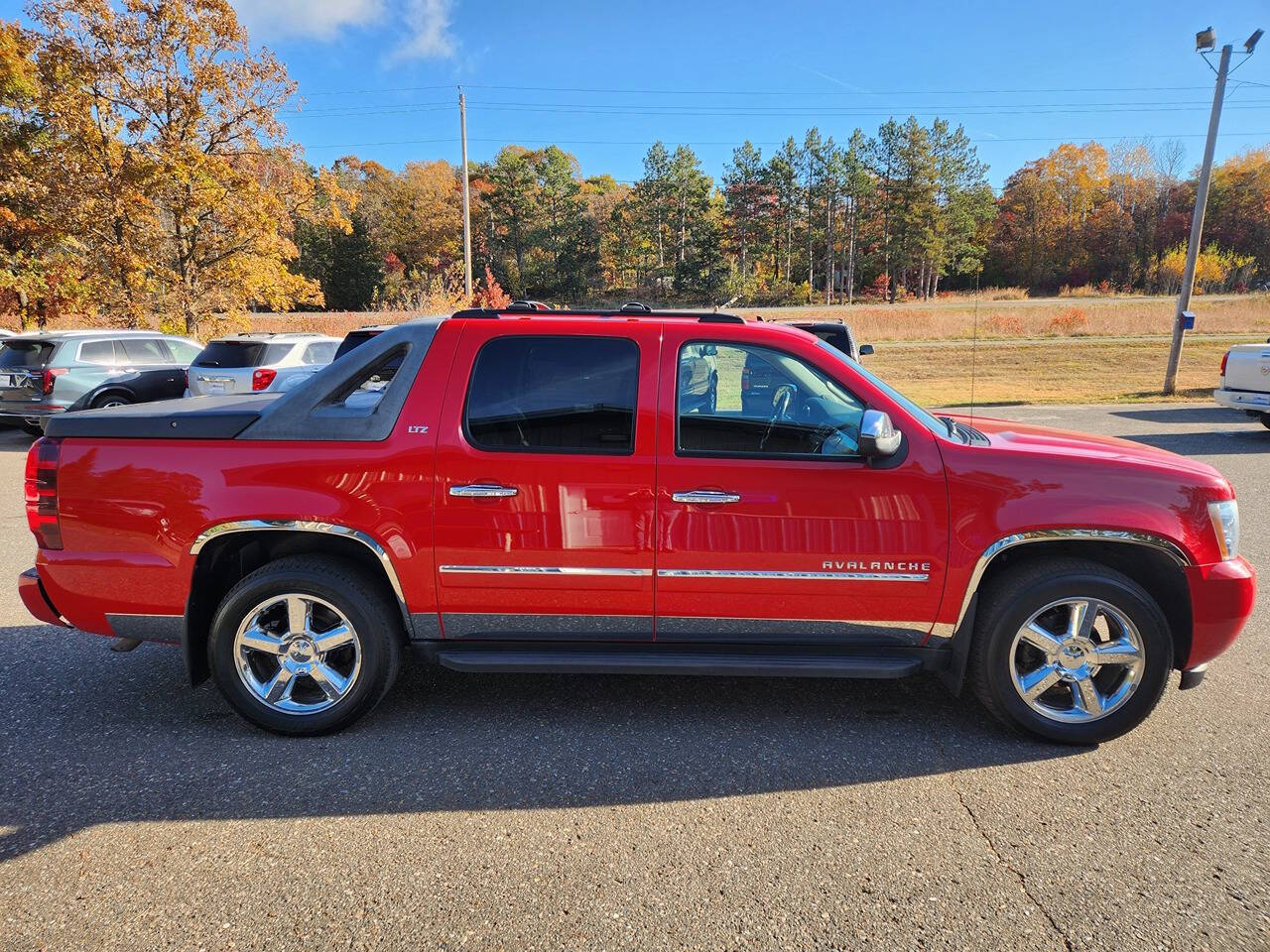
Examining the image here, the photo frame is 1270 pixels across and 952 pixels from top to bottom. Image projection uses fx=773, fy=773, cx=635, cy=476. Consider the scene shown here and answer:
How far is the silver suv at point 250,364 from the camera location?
10766mm

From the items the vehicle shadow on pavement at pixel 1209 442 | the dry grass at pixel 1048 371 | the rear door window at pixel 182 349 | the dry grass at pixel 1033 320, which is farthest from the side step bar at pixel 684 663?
the dry grass at pixel 1033 320

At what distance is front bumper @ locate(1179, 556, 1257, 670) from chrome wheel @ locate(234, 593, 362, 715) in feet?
11.9

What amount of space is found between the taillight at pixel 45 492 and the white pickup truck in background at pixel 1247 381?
14452mm

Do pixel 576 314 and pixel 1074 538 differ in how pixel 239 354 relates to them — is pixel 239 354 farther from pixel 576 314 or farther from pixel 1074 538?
pixel 1074 538

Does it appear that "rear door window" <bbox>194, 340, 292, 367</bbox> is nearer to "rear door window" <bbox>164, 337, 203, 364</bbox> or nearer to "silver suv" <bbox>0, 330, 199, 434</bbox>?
"silver suv" <bbox>0, 330, 199, 434</bbox>

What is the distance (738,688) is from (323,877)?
2.13 m

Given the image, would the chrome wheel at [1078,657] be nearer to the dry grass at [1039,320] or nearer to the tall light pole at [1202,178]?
the tall light pole at [1202,178]

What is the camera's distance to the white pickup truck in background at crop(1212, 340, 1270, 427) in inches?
455

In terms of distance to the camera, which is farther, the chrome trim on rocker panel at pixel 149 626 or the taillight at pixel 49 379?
the taillight at pixel 49 379

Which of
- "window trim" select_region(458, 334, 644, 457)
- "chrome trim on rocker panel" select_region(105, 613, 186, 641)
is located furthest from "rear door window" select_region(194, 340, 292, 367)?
"window trim" select_region(458, 334, 644, 457)

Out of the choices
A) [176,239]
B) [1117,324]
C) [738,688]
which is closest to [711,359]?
[738,688]

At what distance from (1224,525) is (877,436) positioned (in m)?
1.61

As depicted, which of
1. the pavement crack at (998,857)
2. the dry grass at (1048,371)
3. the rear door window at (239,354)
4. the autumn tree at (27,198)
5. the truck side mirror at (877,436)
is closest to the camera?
the pavement crack at (998,857)

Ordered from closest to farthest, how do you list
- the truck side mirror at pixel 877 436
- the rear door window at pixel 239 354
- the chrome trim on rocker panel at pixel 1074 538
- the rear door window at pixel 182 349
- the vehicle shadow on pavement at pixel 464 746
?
the vehicle shadow on pavement at pixel 464 746 → the truck side mirror at pixel 877 436 → the chrome trim on rocker panel at pixel 1074 538 → the rear door window at pixel 239 354 → the rear door window at pixel 182 349
